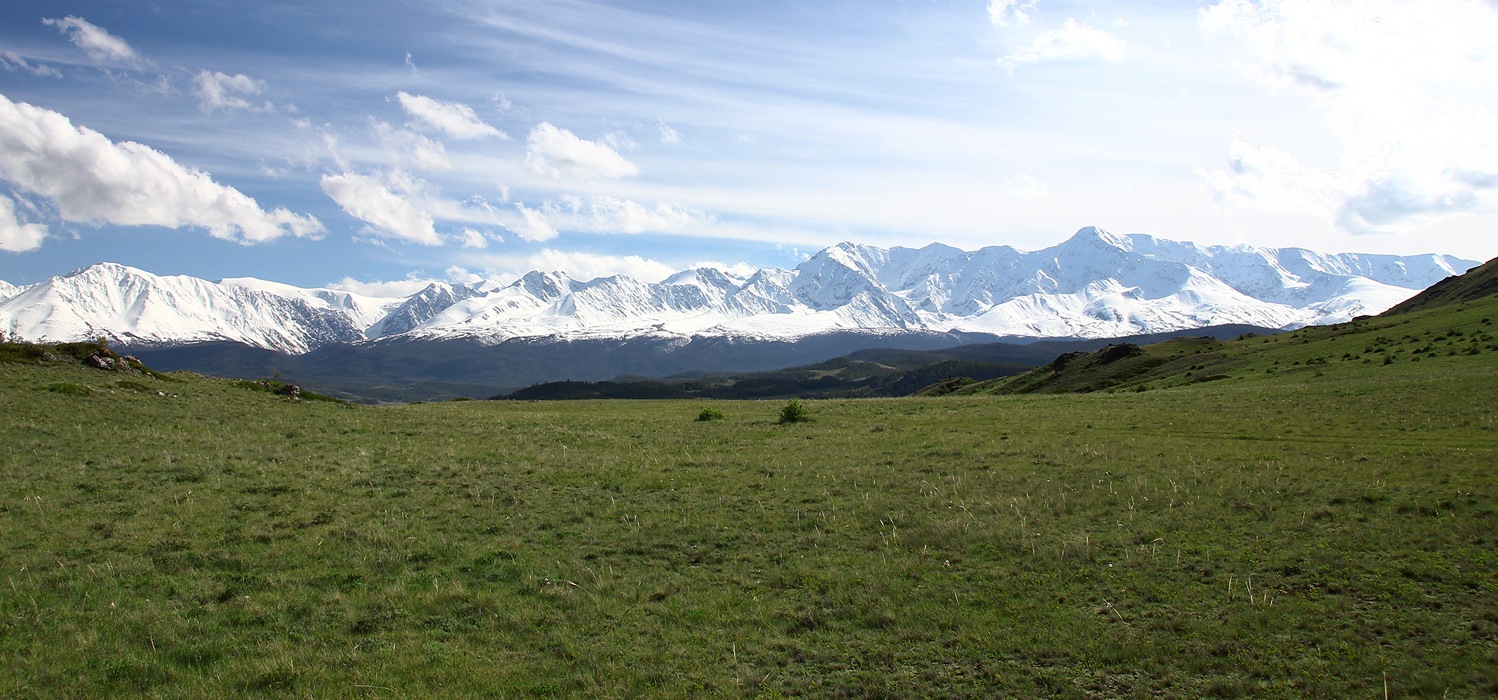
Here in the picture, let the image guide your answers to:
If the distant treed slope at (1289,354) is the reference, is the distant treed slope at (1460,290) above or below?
above

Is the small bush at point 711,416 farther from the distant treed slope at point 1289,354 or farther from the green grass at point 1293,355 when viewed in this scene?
the distant treed slope at point 1289,354

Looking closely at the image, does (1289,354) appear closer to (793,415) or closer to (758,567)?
(793,415)

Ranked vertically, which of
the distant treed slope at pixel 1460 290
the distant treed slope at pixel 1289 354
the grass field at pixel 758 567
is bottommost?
the grass field at pixel 758 567

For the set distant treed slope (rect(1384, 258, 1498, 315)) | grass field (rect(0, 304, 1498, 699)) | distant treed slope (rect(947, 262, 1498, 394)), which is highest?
distant treed slope (rect(1384, 258, 1498, 315))

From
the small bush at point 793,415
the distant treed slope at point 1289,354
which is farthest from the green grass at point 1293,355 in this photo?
the small bush at point 793,415

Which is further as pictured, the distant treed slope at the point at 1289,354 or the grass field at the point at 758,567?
the distant treed slope at the point at 1289,354

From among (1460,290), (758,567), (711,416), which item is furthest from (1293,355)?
(1460,290)

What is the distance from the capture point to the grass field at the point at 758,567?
10.9 metres

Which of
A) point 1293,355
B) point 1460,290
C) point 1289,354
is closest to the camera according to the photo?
point 1293,355

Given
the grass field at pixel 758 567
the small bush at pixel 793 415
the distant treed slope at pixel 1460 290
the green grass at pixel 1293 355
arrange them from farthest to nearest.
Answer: the distant treed slope at pixel 1460 290 → the green grass at pixel 1293 355 → the small bush at pixel 793 415 → the grass field at pixel 758 567

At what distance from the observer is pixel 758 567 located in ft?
50.7

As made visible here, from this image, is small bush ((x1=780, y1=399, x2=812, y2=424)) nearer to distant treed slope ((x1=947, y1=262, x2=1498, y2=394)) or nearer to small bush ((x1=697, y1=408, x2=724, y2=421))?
small bush ((x1=697, y1=408, x2=724, y2=421))

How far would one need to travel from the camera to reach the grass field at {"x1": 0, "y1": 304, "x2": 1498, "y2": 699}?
10.9m

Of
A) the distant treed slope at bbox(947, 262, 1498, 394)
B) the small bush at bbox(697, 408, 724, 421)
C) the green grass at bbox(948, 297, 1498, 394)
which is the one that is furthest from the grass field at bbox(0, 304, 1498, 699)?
the distant treed slope at bbox(947, 262, 1498, 394)
